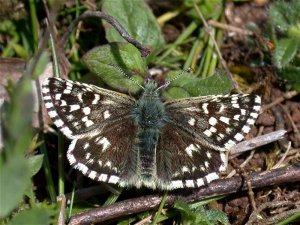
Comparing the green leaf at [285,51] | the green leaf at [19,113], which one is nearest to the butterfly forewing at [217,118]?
the green leaf at [285,51]

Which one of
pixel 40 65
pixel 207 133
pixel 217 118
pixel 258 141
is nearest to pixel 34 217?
pixel 40 65

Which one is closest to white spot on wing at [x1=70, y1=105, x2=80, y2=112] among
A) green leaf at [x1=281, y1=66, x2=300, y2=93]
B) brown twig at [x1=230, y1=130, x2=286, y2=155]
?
brown twig at [x1=230, y1=130, x2=286, y2=155]

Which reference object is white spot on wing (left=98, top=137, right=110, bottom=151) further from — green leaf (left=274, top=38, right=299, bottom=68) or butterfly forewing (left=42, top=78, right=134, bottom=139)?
green leaf (left=274, top=38, right=299, bottom=68)

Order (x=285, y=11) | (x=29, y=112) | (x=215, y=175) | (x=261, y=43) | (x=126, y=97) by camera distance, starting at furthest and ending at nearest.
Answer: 1. (x=261, y=43)
2. (x=285, y=11)
3. (x=126, y=97)
4. (x=215, y=175)
5. (x=29, y=112)

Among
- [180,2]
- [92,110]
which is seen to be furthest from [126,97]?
[180,2]

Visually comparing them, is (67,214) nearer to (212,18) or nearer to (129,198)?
(129,198)

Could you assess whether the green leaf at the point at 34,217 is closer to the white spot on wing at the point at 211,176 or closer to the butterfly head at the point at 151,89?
the white spot on wing at the point at 211,176

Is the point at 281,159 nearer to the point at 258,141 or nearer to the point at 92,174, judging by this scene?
the point at 258,141
